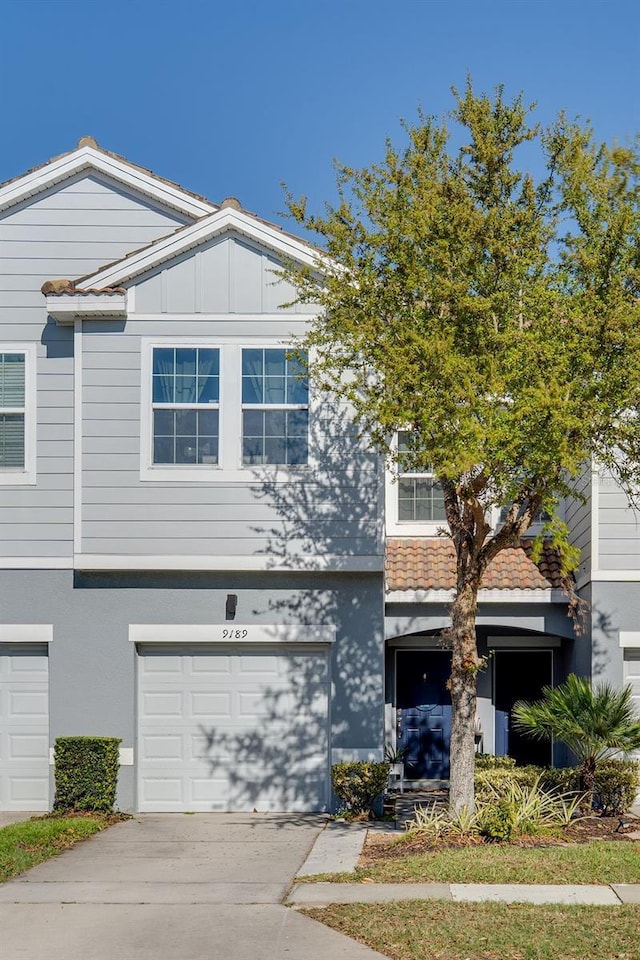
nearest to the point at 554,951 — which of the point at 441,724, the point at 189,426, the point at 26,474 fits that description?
the point at 189,426

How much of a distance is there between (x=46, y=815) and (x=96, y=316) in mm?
6506

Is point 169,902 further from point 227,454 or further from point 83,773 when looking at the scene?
point 227,454

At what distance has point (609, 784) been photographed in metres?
15.6

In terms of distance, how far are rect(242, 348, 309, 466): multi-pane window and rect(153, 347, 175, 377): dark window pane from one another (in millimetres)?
990

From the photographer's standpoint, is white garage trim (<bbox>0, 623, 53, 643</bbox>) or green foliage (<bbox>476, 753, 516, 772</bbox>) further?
green foliage (<bbox>476, 753, 516, 772</bbox>)

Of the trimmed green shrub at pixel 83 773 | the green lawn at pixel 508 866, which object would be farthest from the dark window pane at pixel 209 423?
the green lawn at pixel 508 866

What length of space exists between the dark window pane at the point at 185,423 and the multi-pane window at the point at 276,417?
660mm

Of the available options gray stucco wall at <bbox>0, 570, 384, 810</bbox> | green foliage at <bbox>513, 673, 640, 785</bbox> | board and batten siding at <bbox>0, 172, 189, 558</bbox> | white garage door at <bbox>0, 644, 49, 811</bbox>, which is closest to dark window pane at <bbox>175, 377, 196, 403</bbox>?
board and batten siding at <bbox>0, 172, 189, 558</bbox>

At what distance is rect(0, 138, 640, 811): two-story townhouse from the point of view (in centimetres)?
1650

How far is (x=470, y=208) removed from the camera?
43.4 feet

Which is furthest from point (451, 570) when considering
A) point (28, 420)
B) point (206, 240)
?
point (28, 420)

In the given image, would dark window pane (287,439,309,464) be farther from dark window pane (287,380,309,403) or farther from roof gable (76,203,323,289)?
roof gable (76,203,323,289)

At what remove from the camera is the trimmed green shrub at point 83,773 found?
16.0 m

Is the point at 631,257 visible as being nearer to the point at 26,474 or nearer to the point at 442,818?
the point at 442,818
